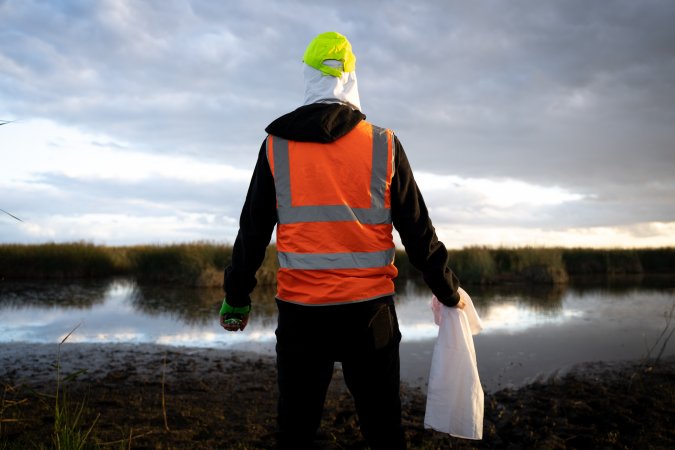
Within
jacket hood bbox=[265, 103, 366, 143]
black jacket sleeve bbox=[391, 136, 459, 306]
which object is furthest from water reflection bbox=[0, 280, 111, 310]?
black jacket sleeve bbox=[391, 136, 459, 306]

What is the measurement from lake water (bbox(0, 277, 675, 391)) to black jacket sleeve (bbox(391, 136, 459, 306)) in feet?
10.9

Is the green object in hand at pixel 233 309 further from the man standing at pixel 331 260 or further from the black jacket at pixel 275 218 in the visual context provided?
the man standing at pixel 331 260

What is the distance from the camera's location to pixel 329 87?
2.38 meters

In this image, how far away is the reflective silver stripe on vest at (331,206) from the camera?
2.20 metres

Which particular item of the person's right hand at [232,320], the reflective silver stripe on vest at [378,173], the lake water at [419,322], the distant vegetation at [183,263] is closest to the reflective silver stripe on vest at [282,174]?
the reflective silver stripe on vest at [378,173]

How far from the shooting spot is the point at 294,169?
7.33 ft

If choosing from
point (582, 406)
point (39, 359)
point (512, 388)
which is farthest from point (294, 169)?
point (39, 359)

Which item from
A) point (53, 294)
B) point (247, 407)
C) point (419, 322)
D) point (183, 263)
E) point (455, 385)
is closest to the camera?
point (455, 385)

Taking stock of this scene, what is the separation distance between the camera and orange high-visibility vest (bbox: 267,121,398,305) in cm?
218

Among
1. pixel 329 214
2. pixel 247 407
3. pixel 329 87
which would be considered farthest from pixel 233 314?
pixel 247 407

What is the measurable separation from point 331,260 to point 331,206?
23 cm

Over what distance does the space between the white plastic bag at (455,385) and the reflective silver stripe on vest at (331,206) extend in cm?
76

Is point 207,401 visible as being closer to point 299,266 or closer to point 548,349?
point 299,266

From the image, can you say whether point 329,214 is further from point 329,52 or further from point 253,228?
point 329,52
